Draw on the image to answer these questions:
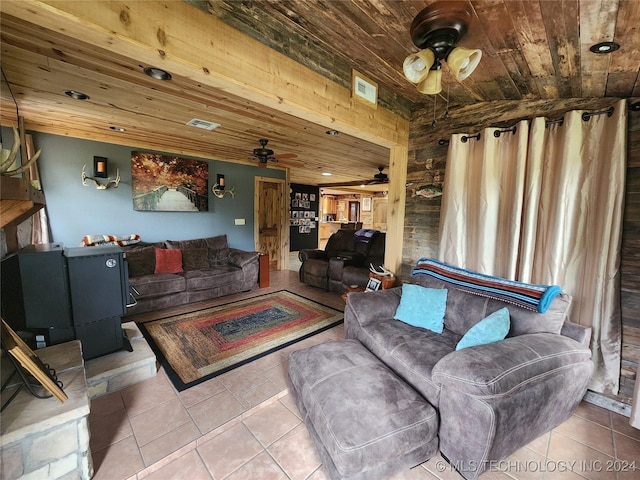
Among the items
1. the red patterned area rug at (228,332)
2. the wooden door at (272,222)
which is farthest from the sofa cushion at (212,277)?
the wooden door at (272,222)

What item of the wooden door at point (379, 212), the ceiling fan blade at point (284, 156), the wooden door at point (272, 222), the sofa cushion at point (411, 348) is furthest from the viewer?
the wooden door at point (379, 212)

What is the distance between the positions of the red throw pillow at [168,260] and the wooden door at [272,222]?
6.15 feet

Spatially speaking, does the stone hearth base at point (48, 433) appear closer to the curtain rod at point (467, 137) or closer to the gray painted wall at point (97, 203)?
the gray painted wall at point (97, 203)

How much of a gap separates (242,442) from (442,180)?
268 centimetres

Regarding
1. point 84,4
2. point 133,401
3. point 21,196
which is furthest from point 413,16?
point 133,401

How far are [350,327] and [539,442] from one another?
1.36 meters

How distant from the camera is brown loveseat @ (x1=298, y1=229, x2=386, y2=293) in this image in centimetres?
422

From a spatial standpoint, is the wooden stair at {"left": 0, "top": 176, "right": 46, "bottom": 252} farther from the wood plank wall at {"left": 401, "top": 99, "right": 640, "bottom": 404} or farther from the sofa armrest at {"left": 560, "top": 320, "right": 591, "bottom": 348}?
the sofa armrest at {"left": 560, "top": 320, "right": 591, "bottom": 348}

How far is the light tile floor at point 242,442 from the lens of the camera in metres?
1.43

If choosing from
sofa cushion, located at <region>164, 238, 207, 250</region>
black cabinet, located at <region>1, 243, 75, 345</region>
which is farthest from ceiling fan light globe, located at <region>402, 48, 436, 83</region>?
sofa cushion, located at <region>164, 238, 207, 250</region>

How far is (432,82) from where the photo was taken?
1.50 metres

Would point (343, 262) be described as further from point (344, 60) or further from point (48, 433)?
point (48, 433)

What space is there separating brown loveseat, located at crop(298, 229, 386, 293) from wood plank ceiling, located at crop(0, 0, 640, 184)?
2.21 metres

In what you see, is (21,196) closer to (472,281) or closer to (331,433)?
(331,433)
